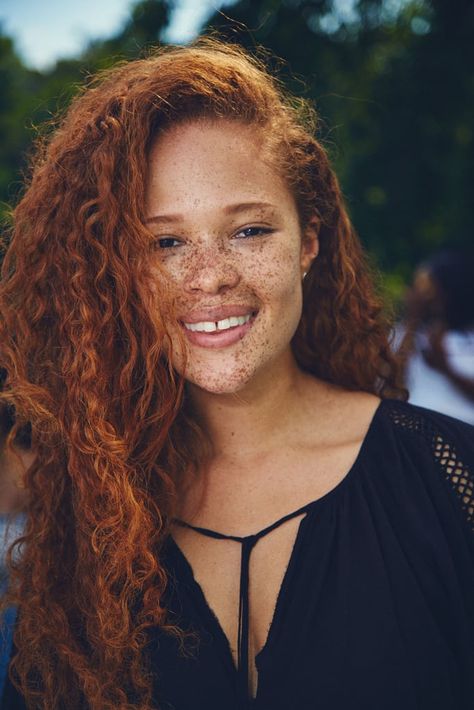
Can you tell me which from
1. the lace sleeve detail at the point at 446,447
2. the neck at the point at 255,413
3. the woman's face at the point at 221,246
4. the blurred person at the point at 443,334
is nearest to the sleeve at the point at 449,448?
the lace sleeve detail at the point at 446,447

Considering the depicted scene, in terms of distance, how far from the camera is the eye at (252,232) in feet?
5.19

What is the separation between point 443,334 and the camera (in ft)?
12.1

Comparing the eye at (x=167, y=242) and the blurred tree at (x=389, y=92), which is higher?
the blurred tree at (x=389, y=92)

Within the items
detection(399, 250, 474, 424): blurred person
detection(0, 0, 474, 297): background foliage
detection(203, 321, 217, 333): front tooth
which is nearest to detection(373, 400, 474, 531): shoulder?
detection(203, 321, 217, 333): front tooth

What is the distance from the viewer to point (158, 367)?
169 centimetres

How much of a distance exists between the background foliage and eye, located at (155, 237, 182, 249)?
1.26 metres

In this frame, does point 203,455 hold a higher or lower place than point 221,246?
lower

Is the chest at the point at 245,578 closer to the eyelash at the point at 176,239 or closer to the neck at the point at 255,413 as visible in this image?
the neck at the point at 255,413

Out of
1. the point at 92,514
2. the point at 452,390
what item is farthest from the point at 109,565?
the point at 452,390

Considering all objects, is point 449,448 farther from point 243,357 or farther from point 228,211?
point 228,211

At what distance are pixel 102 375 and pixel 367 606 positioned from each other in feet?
2.65

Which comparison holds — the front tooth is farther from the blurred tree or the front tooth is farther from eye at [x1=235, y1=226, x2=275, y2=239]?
the blurred tree

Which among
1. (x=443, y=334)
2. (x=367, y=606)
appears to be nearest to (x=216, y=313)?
(x=367, y=606)

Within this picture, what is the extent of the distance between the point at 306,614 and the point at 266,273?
0.77 meters
